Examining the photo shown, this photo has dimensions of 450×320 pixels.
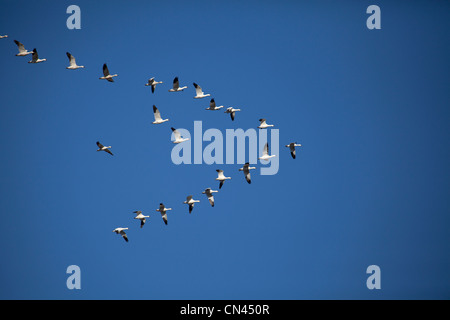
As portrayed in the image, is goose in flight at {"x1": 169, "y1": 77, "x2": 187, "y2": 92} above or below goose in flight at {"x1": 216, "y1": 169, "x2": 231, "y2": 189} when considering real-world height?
above

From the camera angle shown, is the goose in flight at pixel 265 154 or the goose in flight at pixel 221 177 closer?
the goose in flight at pixel 265 154

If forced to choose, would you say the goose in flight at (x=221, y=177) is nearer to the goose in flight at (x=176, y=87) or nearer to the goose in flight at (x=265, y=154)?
the goose in flight at (x=265, y=154)

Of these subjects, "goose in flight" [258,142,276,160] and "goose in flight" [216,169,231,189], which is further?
"goose in flight" [216,169,231,189]

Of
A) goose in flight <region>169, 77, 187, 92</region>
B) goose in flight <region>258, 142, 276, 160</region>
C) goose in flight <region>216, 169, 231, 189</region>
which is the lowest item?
goose in flight <region>216, 169, 231, 189</region>

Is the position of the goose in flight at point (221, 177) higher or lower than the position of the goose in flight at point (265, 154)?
lower

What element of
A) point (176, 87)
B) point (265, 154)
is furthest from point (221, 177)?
point (176, 87)

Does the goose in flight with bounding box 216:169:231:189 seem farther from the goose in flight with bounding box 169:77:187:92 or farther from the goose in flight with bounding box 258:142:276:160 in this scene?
the goose in flight with bounding box 169:77:187:92

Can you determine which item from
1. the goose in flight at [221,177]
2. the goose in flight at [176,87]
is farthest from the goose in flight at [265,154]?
the goose in flight at [176,87]

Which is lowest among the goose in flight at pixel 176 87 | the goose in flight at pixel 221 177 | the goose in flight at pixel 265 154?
the goose in flight at pixel 221 177

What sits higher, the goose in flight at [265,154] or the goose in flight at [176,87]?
the goose in flight at [176,87]

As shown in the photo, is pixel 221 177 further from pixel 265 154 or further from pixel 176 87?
pixel 176 87

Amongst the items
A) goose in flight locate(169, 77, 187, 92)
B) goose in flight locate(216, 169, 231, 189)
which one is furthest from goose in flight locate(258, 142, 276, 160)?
goose in flight locate(169, 77, 187, 92)
